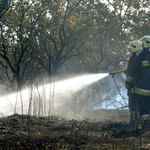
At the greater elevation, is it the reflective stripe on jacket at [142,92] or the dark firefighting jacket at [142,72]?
the dark firefighting jacket at [142,72]

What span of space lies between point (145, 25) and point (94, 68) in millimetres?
3385

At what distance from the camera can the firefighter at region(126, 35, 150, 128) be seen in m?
5.51

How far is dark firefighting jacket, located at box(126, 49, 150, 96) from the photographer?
5.51 m

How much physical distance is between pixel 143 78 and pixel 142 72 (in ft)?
0.46

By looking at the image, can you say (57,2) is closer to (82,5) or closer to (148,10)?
(82,5)

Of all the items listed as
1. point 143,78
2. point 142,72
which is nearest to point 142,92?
point 143,78

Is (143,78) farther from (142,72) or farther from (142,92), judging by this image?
(142,92)

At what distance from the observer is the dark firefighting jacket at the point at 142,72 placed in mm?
5508

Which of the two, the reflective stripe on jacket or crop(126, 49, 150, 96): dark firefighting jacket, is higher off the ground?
crop(126, 49, 150, 96): dark firefighting jacket

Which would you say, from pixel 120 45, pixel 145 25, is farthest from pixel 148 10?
pixel 120 45

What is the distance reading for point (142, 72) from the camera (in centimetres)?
561

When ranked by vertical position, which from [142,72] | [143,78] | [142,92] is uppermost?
[142,72]

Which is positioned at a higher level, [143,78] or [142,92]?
[143,78]

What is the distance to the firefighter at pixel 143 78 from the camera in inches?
217
